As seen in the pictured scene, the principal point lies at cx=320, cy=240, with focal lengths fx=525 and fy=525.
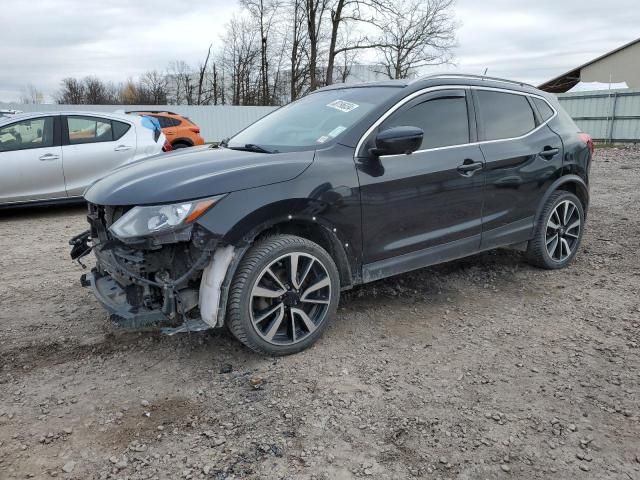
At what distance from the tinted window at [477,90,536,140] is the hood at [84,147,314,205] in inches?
65.8

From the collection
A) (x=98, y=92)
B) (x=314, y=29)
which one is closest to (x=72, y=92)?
(x=98, y=92)

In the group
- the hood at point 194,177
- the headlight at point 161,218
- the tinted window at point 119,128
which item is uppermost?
the tinted window at point 119,128

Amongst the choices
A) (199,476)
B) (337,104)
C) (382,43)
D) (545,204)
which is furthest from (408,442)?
(382,43)

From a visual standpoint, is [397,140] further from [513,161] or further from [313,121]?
[513,161]

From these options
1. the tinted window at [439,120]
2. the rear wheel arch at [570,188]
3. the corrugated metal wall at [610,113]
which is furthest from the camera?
the corrugated metal wall at [610,113]

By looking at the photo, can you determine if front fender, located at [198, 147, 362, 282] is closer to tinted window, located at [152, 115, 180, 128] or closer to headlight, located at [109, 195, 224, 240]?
headlight, located at [109, 195, 224, 240]

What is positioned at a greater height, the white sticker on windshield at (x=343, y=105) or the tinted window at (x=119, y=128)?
the white sticker on windshield at (x=343, y=105)

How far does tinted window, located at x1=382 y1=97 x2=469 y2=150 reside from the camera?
3742 mm

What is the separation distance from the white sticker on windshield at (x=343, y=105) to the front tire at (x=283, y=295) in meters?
1.12

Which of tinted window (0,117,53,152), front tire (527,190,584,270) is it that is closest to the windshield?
front tire (527,190,584,270)

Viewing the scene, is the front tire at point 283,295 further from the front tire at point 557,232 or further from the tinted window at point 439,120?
the front tire at point 557,232

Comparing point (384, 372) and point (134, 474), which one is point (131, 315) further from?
point (384, 372)

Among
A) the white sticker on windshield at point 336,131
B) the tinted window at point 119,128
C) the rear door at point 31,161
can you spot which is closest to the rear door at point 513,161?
the white sticker on windshield at point 336,131

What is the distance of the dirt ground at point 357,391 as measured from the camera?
7.75ft
